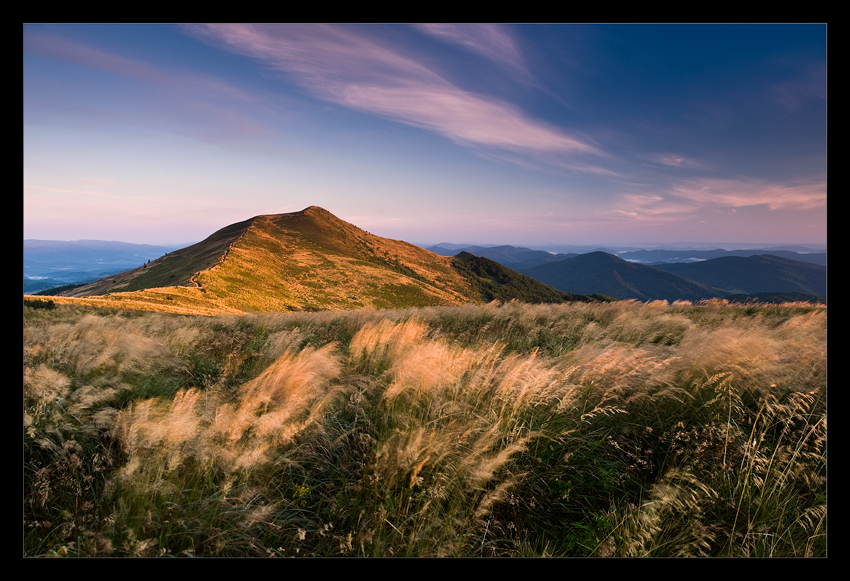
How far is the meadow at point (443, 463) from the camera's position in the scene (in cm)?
212

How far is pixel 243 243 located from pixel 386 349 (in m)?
111

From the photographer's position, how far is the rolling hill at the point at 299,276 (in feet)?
182

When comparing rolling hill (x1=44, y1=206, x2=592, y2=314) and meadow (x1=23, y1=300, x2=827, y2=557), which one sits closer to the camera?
meadow (x1=23, y1=300, x2=827, y2=557)

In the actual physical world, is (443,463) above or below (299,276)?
below

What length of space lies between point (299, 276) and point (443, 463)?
3743 inches

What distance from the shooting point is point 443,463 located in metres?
2.42

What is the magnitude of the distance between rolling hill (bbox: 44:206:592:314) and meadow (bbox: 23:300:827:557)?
3286 centimetres

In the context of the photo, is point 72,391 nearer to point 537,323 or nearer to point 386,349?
point 386,349

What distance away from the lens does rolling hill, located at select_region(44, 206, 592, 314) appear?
5545 cm

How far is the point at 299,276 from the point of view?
299 feet

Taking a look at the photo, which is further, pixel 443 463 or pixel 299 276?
pixel 299 276

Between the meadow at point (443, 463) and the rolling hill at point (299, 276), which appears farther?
the rolling hill at point (299, 276)

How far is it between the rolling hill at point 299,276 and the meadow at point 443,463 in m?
32.9
